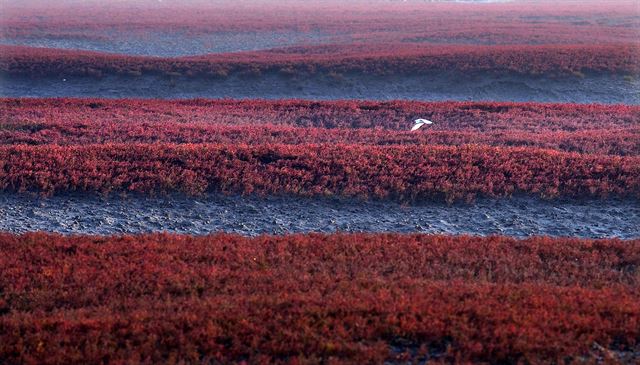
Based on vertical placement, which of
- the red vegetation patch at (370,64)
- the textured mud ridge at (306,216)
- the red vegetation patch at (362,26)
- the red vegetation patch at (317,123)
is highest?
the red vegetation patch at (362,26)

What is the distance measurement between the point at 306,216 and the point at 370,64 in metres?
26.9

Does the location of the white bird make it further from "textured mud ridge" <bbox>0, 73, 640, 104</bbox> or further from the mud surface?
the mud surface

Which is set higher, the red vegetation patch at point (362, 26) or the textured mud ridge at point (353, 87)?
the red vegetation patch at point (362, 26)

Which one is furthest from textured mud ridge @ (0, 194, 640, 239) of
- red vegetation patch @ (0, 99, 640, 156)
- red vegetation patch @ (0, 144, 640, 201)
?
red vegetation patch @ (0, 99, 640, 156)

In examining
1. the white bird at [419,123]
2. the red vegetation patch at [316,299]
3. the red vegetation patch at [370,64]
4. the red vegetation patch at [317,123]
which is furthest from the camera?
the red vegetation patch at [370,64]

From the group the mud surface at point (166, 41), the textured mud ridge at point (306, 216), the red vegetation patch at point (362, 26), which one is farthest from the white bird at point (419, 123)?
the mud surface at point (166, 41)

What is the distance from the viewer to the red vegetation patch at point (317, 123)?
21.7 m

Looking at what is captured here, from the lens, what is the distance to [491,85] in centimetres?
3712

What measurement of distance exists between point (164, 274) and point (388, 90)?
94.5 ft

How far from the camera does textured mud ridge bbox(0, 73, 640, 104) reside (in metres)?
36.3

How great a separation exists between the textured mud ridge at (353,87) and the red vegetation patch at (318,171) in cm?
1803

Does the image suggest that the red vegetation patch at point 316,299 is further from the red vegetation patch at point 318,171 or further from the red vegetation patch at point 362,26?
the red vegetation patch at point 362,26

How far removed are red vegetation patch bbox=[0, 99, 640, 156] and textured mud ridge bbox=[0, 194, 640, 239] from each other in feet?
17.6

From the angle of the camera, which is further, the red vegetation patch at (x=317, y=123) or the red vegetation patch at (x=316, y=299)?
the red vegetation patch at (x=317, y=123)
